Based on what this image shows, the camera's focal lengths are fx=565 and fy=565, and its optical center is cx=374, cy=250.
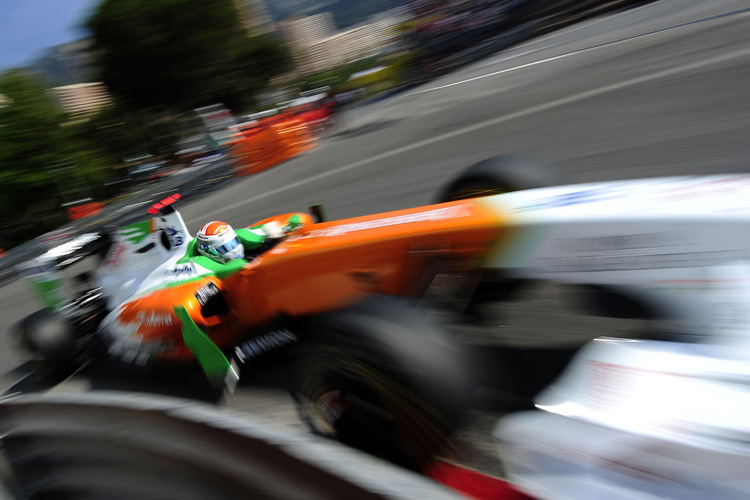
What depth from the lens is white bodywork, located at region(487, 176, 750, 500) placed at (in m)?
1.43

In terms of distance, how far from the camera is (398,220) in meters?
2.91

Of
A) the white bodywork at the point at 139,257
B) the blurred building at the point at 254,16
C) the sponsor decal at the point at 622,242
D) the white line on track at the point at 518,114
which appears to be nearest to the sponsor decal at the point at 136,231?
→ the white bodywork at the point at 139,257

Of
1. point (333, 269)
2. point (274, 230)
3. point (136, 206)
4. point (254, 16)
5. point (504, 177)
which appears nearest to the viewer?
point (333, 269)

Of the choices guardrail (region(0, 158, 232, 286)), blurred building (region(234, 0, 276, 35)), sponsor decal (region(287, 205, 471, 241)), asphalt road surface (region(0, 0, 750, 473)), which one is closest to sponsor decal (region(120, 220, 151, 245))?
asphalt road surface (region(0, 0, 750, 473))

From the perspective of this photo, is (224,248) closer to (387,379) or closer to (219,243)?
(219,243)

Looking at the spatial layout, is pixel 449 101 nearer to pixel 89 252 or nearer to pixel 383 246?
pixel 89 252

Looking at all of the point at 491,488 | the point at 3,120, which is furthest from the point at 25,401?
the point at 3,120

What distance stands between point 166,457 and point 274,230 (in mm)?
2534

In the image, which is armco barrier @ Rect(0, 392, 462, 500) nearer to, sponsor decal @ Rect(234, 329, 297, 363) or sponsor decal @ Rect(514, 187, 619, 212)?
sponsor decal @ Rect(234, 329, 297, 363)

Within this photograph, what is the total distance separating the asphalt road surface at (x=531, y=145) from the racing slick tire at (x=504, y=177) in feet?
2.32

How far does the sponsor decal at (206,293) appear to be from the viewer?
3.49m

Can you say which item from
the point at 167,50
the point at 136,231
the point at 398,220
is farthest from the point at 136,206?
the point at 167,50

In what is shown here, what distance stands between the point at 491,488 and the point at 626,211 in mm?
1172

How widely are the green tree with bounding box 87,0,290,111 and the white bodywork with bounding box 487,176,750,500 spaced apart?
25499mm
